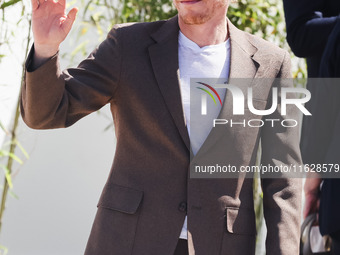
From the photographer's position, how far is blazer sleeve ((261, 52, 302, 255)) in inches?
85.7

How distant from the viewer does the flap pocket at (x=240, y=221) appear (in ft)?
6.96

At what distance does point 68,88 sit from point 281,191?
674mm

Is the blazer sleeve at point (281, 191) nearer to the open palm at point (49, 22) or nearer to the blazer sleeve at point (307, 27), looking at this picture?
the blazer sleeve at point (307, 27)

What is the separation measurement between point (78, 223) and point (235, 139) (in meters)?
2.28

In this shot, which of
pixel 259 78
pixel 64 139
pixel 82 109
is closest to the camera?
pixel 82 109

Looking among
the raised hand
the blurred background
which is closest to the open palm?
the raised hand

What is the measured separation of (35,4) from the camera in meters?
1.92

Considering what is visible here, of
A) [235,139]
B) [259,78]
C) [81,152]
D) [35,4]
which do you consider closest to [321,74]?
[259,78]

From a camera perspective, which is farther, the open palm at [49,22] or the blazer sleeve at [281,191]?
the blazer sleeve at [281,191]

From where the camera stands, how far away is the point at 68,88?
2025 millimetres

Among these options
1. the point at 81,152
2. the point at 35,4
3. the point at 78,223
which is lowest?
the point at 78,223

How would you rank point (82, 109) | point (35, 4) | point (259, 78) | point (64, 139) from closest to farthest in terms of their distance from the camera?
point (35, 4), point (82, 109), point (259, 78), point (64, 139)

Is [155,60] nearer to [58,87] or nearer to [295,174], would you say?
[58,87]

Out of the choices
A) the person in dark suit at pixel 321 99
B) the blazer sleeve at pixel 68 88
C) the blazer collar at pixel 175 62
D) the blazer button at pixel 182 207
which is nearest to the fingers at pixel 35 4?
the blazer sleeve at pixel 68 88
